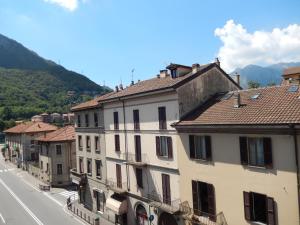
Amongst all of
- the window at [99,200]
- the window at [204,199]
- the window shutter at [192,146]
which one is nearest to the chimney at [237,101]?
the window shutter at [192,146]

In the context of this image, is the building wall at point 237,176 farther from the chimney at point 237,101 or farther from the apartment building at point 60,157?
the apartment building at point 60,157

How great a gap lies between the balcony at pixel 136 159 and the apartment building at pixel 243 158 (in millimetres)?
5563

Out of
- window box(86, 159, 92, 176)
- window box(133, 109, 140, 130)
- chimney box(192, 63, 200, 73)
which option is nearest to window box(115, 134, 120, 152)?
window box(133, 109, 140, 130)

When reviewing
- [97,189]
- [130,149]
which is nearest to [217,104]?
[130,149]

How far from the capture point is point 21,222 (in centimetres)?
4144

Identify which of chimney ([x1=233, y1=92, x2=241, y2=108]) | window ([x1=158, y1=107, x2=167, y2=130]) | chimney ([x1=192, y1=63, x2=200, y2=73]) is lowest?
window ([x1=158, y1=107, x2=167, y2=130])

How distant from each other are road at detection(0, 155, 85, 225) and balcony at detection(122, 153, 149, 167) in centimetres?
1028

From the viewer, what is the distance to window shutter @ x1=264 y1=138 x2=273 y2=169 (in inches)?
813

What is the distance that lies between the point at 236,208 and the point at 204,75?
1190 centimetres

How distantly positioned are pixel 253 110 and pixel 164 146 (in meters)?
9.62

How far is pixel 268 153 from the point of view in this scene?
68.2ft

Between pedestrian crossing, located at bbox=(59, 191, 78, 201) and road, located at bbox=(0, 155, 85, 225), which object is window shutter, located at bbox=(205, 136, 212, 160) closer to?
road, located at bbox=(0, 155, 85, 225)

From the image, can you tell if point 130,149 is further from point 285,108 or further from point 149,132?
point 285,108

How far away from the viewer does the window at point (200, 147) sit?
83.3 feet
